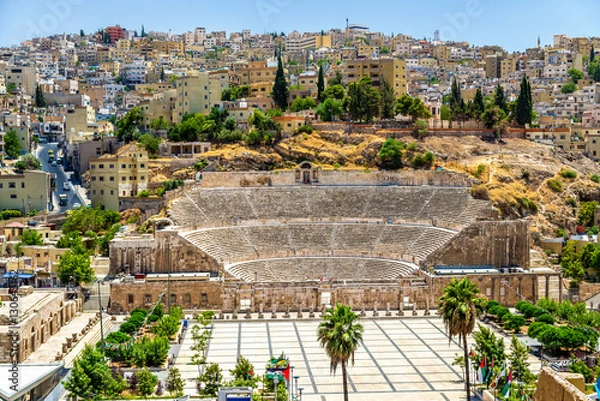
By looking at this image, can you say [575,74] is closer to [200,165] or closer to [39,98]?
[39,98]

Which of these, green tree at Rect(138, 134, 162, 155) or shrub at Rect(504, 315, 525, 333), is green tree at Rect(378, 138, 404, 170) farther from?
shrub at Rect(504, 315, 525, 333)

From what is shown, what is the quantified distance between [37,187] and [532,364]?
1975 inches

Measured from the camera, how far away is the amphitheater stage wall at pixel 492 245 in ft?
201

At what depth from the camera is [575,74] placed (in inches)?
5817

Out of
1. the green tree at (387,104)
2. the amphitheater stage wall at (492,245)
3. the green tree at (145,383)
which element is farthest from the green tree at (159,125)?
the green tree at (145,383)

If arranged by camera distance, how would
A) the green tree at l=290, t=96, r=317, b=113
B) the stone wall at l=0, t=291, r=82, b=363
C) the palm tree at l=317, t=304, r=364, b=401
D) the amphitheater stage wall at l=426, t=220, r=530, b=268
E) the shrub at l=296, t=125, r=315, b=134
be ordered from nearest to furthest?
the palm tree at l=317, t=304, r=364, b=401, the stone wall at l=0, t=291, r=82, b=363, the amphitheater stage wall at l=426, t=220, r=530, b=268, the shrub at l=296, t=125, r=315, b=134, the green tree at l=290, t=96, r=317, b=113

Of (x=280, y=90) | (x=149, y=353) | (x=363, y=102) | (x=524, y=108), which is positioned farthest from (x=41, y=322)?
(x=524, y=108)

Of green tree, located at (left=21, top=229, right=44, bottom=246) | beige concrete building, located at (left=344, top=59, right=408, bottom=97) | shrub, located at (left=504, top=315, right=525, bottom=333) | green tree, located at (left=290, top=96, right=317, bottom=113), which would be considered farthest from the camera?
beige concrete building, located at (left=344, top=59, right=408, bottom=97)

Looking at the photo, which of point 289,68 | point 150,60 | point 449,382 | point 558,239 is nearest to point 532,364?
point 449,382

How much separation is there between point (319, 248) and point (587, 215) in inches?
1088

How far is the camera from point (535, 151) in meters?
83.3

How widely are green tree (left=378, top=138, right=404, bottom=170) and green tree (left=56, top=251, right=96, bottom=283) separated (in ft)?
108

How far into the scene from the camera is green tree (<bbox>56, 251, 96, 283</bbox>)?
5653 cm

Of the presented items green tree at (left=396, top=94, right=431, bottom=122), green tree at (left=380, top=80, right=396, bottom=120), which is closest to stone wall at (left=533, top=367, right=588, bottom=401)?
green tree at (left=396, top=94, right=431, bottom=122)
